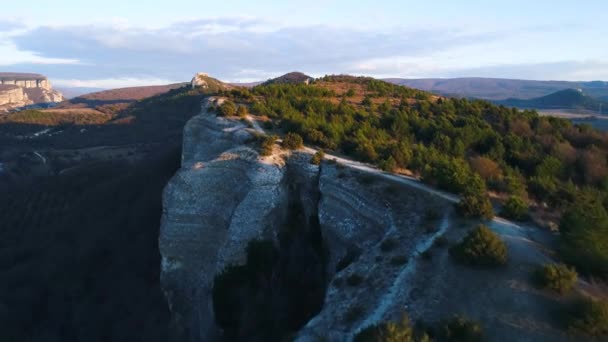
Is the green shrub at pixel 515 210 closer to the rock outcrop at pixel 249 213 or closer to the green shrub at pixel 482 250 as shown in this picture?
the rock outcrop at pixel 249 213

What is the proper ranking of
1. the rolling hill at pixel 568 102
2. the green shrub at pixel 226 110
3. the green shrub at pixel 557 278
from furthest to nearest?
the rolling hill at pixel 568 102 < the green shrub at pixel 226 110 < the green shrub at pixel 557 278

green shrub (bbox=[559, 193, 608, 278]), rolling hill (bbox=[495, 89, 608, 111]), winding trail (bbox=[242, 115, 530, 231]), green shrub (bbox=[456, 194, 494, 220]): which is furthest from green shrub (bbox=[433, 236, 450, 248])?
rolling hill (bbox=[495, 89, 608, 111])

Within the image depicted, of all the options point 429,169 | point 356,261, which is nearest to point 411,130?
point 429,169

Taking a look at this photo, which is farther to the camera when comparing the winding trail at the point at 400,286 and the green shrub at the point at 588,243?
the green shrub at the point at 588,243

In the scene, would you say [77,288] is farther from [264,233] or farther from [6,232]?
[6,232]

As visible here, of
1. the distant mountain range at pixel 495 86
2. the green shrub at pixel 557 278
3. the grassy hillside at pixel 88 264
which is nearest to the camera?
the green shrub at pixel 557 278

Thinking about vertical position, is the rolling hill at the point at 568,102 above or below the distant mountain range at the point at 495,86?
below

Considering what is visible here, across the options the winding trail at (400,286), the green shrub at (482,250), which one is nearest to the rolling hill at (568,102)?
the winding trail at (400,286)

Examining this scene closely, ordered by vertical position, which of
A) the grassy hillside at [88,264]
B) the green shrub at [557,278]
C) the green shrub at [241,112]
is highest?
the green shrub at [241,112]
